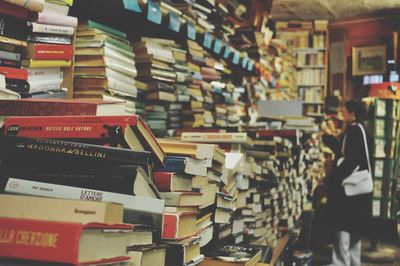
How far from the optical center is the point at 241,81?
196 inches

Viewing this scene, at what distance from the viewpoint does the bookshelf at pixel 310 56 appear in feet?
29.1

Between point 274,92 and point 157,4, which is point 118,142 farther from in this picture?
point 274,92

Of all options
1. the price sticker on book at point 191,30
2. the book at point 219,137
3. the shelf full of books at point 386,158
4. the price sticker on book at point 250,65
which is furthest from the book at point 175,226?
the shelf full of books at point 386,158

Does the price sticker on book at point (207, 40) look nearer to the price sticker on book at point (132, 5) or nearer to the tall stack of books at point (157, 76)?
the tall stack of books at point (157, 76)

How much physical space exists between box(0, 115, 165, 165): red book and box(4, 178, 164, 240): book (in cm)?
14

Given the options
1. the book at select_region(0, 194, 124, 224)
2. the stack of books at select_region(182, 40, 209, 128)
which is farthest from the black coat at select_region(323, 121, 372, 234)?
the book at select_region(0, 194, 124, 224)

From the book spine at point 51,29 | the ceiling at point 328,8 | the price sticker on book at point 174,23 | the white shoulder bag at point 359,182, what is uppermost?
the ceiling at point 328,8

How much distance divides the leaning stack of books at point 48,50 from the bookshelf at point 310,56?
24.4ft

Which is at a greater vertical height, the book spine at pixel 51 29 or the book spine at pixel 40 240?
the book spine at pixel 51 29

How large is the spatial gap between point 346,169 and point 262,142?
1.87 metres

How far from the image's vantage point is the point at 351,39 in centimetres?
887

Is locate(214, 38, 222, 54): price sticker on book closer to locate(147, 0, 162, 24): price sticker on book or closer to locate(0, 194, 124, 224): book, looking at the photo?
locate(147, 0, 162, 24): price sticker on book

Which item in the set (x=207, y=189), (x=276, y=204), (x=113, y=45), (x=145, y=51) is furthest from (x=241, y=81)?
(x=207, y=189)

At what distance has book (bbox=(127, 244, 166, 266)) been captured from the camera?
3.16 ft
